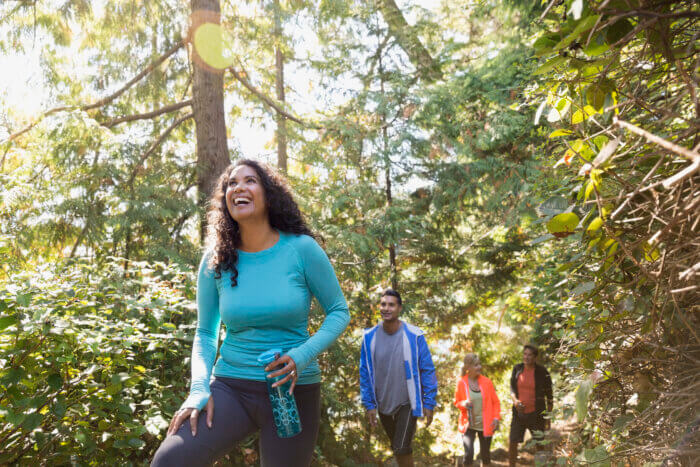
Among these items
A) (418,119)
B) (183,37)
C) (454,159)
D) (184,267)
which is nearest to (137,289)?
(184,267)

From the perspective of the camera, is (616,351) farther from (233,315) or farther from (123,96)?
(123,96)

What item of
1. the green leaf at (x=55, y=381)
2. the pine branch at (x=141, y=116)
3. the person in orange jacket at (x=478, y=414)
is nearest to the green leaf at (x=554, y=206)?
the green leaf at (x=55, y=381)

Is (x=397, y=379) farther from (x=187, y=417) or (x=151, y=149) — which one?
(x=151, y=149)

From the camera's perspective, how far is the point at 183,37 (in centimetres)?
844

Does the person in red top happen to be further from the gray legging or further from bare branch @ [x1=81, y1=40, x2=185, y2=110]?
bare branch @ [x1=81, y1=40, x2=185, y2=110]

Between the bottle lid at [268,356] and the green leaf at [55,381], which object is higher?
the bottle lid at [268,356]

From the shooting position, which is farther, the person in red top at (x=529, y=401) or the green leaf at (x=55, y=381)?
the person in red top at (x=529, y=401)

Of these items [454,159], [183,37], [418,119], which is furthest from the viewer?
[454,159]

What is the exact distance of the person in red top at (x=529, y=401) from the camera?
6.87 metres

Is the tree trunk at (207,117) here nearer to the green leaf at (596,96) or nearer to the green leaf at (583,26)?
the green leaf at (596,96)

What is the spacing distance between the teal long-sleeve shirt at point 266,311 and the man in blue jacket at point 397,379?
9.16 feet

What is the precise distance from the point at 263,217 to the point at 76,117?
Result: 563 cm

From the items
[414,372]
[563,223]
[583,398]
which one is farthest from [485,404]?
[563,223]

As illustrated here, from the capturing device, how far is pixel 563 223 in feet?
4.32
